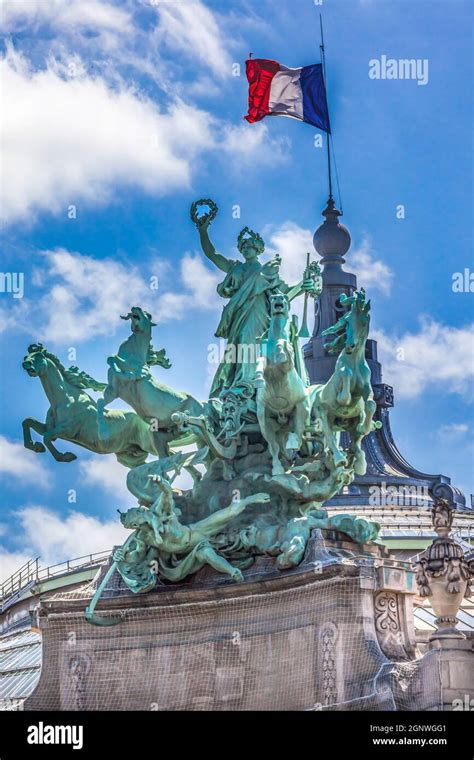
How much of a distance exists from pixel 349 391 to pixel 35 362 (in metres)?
7.34

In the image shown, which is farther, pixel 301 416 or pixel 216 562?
pixel 301 416

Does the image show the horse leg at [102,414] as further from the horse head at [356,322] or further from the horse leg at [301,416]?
the horse head at [356,322]

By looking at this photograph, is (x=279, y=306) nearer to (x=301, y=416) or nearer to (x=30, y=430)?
(x=301, y=416)

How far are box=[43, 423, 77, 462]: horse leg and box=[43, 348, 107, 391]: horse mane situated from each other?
3.48 ft

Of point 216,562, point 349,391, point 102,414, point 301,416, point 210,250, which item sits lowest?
point 216,562

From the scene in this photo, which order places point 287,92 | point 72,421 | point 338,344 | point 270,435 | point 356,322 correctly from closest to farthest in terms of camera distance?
point 356,322 < point 338,344 < point 270,435 < point 72,421 < point 287,92

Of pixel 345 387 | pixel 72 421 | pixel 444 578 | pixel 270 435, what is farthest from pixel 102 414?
pixel 444 578

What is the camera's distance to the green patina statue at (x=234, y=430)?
39.6m

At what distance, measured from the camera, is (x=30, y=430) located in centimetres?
4241

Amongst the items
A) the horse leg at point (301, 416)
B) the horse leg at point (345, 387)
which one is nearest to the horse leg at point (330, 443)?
the horse leg at point (301, 416)

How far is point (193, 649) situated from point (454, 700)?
6.77 m

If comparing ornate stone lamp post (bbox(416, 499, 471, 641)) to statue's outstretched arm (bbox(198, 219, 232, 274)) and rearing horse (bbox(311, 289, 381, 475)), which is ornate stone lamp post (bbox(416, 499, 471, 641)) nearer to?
rearing horse (bbox(311, 289, 381, 475))

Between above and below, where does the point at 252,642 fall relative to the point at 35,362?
below

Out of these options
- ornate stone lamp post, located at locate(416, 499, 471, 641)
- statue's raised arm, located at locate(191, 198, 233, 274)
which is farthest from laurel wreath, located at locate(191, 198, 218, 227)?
ornate stone lamp post, located at locate(416, 499, 471, 641)
